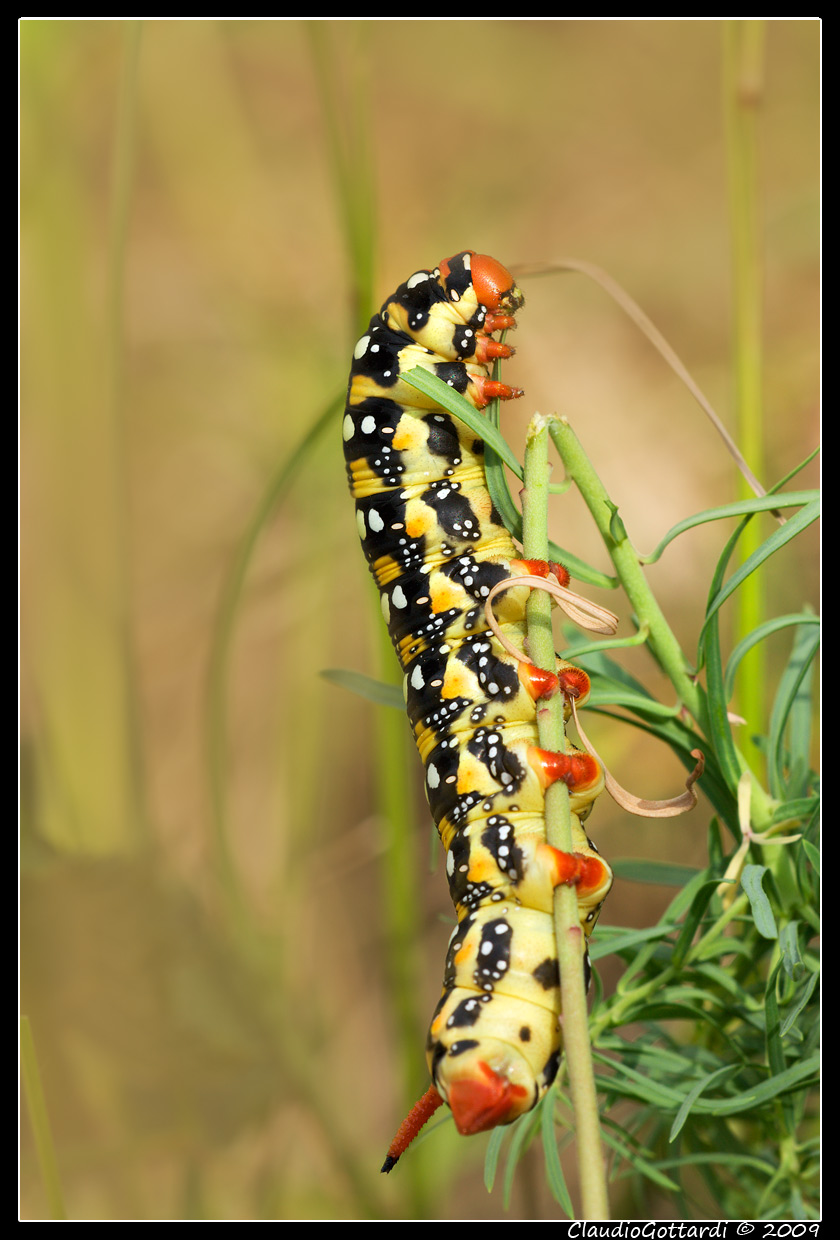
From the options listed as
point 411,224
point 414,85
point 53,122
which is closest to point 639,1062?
point 411,224

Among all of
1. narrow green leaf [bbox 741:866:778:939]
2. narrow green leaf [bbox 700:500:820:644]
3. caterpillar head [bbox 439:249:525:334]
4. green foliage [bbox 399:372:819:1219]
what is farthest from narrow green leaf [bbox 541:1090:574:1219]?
caterpillar head [bbox 439:249:525:334]

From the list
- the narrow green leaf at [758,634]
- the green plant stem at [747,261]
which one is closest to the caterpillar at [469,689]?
the narrow green leaf at [758,634]

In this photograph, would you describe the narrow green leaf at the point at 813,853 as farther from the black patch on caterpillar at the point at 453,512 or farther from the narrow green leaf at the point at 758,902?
the black patch on caterpillar at the point at 453,512

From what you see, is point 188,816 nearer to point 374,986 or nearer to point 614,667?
point 374,986

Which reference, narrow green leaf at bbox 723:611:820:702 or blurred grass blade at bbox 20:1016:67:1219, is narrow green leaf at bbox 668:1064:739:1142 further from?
blurred grass blade at bbox 20:1016:67:1219

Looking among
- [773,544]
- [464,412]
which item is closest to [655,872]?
[773,544]

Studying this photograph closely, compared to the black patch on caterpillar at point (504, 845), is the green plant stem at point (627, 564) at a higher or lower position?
higher
